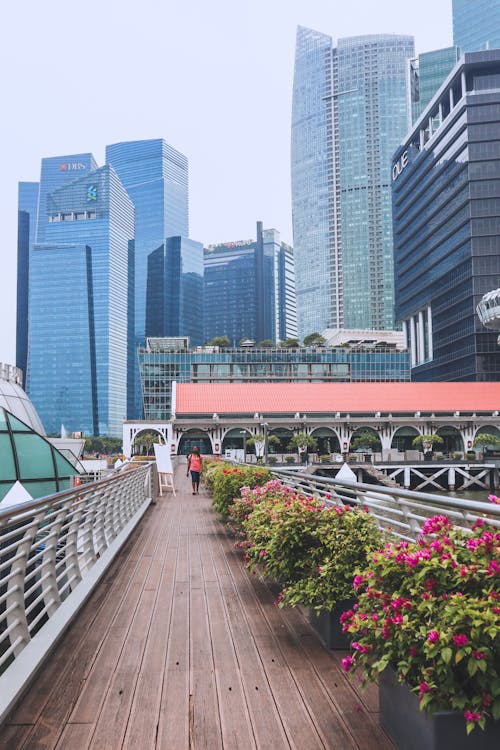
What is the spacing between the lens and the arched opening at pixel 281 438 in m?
52.1

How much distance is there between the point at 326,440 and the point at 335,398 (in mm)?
3750

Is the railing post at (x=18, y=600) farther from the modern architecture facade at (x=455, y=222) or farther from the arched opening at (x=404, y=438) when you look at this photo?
the modern architecture facade at (x=455, y=222)

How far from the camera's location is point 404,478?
4491 centimetres

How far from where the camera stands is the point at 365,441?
50281mm

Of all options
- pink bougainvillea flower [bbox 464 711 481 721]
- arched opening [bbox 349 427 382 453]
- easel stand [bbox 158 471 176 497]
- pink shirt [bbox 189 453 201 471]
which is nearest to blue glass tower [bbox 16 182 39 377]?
arched opening [bbox 349 427 382 453]

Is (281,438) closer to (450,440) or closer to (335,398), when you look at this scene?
(335,398)

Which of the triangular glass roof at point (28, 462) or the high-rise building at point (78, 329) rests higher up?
the high-rise building at point (78, 329)

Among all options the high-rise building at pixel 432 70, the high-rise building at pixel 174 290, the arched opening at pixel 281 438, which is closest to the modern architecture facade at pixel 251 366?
the arched opening at pixel 281 438

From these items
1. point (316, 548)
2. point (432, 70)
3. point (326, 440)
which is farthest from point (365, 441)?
point (432, 70)

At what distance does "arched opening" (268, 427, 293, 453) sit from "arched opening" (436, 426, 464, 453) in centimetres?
1273

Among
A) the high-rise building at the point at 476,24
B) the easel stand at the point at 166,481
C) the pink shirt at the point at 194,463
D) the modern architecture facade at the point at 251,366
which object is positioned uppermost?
the high-rise building at the point at 476,24

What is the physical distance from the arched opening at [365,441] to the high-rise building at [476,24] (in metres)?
130

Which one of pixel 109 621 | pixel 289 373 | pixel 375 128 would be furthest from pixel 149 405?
pixel 375 128

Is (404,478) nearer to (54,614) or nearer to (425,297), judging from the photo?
(54,614)
